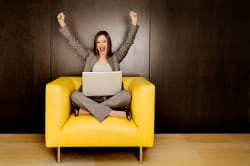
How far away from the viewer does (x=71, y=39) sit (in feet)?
13.1

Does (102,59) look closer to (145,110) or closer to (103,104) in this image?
(103,104)

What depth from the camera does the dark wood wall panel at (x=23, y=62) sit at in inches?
167

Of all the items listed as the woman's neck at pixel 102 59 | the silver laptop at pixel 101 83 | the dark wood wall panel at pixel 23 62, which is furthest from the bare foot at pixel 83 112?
the dark wood wall panel at pixel 23 62

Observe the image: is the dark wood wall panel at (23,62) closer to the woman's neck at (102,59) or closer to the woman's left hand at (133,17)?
the woman's neck at (102,59)

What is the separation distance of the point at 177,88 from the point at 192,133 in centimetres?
57

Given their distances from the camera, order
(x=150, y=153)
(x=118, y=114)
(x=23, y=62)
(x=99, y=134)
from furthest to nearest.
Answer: (x=23, y=62)
(x=150, y=153)
(x=118, y=114)
(x=99, y=134)

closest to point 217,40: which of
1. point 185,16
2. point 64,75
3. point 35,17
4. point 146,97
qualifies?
point 185,16

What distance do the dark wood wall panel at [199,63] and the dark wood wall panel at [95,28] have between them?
5.1 inches

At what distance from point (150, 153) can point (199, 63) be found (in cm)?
A: 136

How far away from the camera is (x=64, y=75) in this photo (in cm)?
437

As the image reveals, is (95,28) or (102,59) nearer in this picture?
(102,59)

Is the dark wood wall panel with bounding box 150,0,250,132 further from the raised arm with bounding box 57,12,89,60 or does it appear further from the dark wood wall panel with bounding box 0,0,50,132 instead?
the dark wood wall panel with bounding box 0,0,50,132

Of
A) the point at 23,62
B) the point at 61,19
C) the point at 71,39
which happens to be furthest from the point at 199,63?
the point at 23,62

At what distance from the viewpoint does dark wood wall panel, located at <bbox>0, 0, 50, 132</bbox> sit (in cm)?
425
